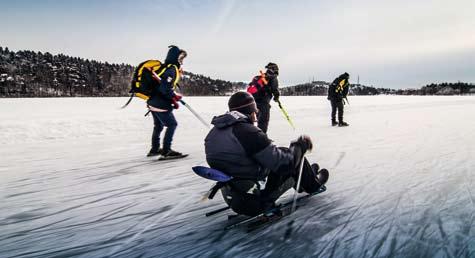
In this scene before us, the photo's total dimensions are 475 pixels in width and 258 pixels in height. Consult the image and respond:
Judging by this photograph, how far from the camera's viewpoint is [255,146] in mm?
2729

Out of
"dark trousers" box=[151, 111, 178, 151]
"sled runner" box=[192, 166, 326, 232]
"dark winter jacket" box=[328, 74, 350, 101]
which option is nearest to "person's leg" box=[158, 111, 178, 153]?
"dark trousers" box=[151, 111, 178, 151]

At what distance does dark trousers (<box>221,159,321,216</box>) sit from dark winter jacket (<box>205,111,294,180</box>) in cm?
11

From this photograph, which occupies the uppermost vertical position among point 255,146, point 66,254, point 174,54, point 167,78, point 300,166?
point 174,54

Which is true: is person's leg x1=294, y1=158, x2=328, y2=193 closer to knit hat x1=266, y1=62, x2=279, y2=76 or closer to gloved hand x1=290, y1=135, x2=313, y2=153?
gloved hand x1=290, y1=135, x2=313, y2=153

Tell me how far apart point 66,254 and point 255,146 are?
5.70 feet

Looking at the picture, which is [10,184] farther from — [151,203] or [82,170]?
[151,203]

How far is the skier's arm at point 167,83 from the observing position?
226 inches

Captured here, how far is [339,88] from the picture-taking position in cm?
1197

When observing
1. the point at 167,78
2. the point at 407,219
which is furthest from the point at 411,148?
the point at 167,78

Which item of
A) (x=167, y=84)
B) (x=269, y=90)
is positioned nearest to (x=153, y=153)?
(x=167, y=84)

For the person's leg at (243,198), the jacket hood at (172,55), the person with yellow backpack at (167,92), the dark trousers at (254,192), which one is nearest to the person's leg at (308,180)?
the dark trousers at (254,192)

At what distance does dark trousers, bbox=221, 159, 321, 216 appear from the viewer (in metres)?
2.89

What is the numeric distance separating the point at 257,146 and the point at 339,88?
10024mm

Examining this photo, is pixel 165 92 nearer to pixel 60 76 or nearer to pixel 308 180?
pixel 308 180
